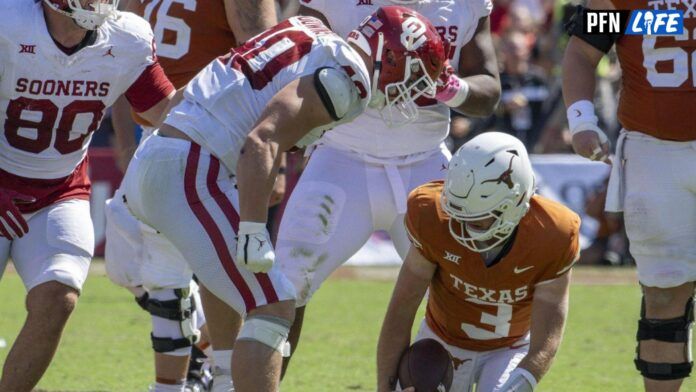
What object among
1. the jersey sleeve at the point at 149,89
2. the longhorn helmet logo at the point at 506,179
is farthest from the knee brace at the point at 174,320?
the longhorn helmet logo at the point at 506,179

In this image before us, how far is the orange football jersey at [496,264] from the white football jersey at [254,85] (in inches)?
24.1

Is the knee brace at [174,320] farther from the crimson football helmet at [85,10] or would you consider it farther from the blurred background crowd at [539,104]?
the blurred background crowd at [539,104]

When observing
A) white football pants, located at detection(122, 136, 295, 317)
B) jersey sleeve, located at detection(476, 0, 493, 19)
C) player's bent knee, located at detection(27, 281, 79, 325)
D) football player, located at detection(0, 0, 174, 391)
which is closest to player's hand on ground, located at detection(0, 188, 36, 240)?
football player, located at detection(0, 0, 174, 391)

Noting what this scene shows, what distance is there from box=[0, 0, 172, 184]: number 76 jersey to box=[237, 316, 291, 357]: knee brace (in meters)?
1.38

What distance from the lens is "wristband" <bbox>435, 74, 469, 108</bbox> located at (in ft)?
18.4

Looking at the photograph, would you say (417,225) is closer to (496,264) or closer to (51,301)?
(496,264)

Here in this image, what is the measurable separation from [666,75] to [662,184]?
463 millimetres

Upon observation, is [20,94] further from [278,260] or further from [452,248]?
[452,248]

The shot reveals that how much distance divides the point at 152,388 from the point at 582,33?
2533 millimetres

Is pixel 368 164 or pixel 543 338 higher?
pixel 368 164

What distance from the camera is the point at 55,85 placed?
552 centimetres

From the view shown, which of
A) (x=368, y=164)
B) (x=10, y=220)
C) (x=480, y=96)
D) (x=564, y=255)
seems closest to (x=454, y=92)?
(x=480, y=96)

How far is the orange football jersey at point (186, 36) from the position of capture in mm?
6625

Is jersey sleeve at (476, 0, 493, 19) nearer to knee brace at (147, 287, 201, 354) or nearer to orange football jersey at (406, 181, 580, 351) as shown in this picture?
orange football jersey at (406, 181, 580, 351)
